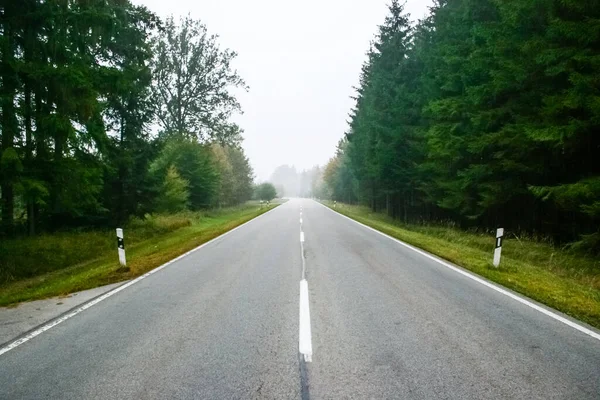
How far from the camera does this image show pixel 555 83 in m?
10.7

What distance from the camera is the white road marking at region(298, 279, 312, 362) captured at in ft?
12.4

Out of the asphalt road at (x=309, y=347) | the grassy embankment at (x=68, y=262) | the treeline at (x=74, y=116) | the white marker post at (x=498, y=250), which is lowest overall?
the grassy embankment at (x=68, y=262)

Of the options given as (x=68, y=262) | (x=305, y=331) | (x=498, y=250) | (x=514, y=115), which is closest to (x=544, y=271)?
(x=498, y=250)

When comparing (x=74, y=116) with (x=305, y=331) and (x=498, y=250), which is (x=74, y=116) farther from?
(x=498, y=250)

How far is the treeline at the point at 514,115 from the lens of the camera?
8.80m

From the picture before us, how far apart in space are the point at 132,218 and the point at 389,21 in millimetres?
21656

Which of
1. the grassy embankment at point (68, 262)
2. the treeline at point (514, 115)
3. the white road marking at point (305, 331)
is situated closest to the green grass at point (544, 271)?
the treeline at point (514, 115)

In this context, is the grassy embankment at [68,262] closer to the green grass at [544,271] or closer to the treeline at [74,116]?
the treeline at [74,116]

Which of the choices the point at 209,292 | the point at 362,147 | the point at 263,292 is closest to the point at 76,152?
the point at 209,292

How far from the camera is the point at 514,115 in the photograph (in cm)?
1176

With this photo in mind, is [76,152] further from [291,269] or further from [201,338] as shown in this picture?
[201,338]

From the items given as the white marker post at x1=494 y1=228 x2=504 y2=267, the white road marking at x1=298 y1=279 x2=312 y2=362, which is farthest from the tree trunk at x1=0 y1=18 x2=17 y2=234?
the white marker post at x1=494 y1=228 x2=504 y2=267

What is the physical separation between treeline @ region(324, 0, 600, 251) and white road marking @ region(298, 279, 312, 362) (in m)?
7.15

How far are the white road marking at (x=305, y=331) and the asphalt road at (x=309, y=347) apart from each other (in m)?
0.02
